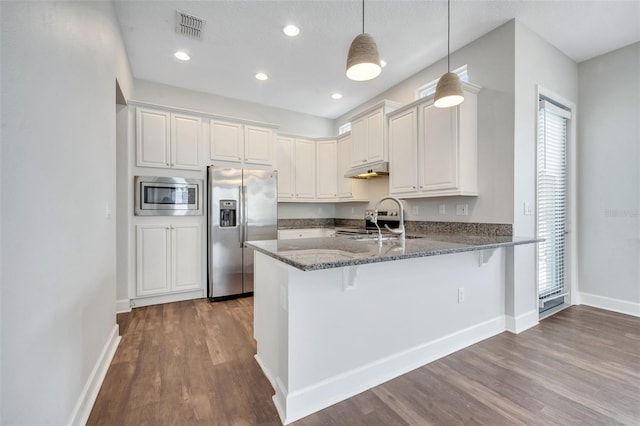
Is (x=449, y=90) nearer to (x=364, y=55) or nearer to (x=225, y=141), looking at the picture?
(x=364, y=55)

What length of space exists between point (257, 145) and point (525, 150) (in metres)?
3.36

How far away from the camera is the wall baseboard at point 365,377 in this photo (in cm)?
161

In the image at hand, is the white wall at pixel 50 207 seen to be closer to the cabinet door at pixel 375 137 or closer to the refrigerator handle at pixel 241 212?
the refrigerator handle at pixel 241 212

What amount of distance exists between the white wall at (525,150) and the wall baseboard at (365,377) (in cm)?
75

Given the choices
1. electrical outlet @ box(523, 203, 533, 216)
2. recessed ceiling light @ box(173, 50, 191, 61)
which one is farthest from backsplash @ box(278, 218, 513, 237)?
recessed ceiling light @ box(173, 50, 191, 61)

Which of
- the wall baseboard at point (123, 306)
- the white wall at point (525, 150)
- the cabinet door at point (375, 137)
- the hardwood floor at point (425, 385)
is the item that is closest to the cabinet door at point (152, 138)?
the wall baseboard at point (123, 306)

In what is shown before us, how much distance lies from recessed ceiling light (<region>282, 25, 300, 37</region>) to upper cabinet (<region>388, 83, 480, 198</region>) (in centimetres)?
149

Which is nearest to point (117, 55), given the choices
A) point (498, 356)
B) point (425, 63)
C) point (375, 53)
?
point (375, 53)

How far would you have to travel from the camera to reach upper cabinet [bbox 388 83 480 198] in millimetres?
2928

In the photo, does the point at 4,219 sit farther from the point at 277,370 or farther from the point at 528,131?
the point at 528,131

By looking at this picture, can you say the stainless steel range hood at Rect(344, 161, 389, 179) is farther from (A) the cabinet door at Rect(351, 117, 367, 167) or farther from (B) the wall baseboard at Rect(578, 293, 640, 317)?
(B) the wall baseboard at Rect(578, 293, 640, 317)

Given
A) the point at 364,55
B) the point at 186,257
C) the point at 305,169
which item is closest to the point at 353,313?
the point at 364,55

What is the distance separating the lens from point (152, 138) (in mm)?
3562

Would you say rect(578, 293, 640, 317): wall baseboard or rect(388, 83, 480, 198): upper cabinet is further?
rect(578, 293, 640, 317): wall baseboard
